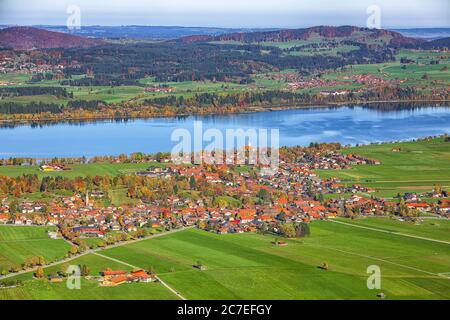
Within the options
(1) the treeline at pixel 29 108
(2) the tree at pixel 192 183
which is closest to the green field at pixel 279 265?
(2) the tree at pixel 192 183

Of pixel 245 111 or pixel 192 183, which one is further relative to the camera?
pixel 245 111

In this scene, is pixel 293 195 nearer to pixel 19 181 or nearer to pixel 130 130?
pixel 19 181

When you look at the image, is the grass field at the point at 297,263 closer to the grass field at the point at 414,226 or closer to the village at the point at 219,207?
the grass field at the point at 414,226

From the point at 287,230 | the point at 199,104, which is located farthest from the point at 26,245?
the point at 199,104

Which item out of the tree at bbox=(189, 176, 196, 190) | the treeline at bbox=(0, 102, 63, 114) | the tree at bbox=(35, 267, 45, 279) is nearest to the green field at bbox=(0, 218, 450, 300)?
the tree at bbox=(35, 267, 45, 279)

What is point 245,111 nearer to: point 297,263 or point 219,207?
point 219,207
